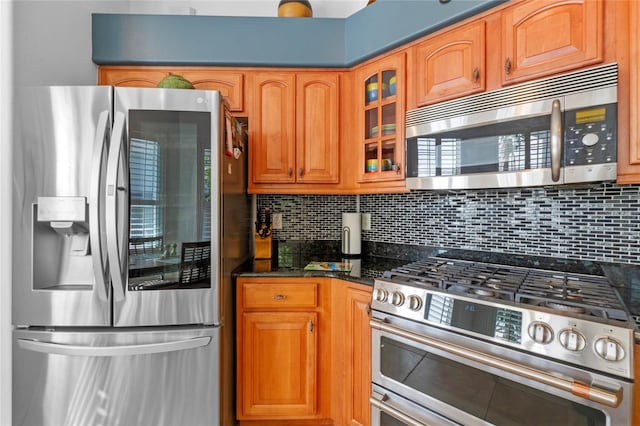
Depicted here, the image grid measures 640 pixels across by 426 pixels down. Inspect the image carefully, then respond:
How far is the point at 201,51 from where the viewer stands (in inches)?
76.2

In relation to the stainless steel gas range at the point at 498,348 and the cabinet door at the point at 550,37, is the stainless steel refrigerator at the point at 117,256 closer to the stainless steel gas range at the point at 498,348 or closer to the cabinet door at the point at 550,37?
the stainless steel gas range at the point at 498,348

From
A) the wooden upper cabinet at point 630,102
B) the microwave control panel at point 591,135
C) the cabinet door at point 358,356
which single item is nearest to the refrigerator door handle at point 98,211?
the cabinet door at point 358,356

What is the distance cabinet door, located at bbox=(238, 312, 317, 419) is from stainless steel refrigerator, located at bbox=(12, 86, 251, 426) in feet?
0.79

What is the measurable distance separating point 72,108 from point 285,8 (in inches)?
55.8

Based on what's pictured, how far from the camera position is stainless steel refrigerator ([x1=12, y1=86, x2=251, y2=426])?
139cm

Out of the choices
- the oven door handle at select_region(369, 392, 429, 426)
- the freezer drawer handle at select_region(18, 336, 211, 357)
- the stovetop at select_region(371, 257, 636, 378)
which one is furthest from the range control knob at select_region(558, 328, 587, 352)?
the freezer drawer handle at select_region(18, 336, 211, 357)

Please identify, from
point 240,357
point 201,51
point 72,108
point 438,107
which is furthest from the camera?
point 201,51

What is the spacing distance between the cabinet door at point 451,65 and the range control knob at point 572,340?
3.50 ft

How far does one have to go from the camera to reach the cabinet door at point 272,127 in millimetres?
1991

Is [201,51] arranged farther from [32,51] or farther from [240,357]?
[240,357]

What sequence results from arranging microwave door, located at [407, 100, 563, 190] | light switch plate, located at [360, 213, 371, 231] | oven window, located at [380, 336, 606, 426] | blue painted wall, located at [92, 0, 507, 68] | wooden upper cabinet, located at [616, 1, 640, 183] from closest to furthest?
1. oven window, located at [380, 336, 606, 426]
2. wooden upper cabinet, located at [616, 1, 640, 183]
3. microwave door, located at [407, 100, 563, 190]
4. blue painted wall, located at [92, 0, 507, 68]
5. light switch plate, located at [360, 213, 371, 231]

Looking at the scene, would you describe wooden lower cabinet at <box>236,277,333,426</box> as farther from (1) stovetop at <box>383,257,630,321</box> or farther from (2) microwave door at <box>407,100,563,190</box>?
(2) microwave door at <box>407,100,563,190</box>

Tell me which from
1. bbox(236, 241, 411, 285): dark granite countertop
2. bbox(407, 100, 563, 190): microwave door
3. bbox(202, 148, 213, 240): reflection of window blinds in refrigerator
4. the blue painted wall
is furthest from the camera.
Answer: the blue painted wall

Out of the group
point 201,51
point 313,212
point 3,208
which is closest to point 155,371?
point 3,208
